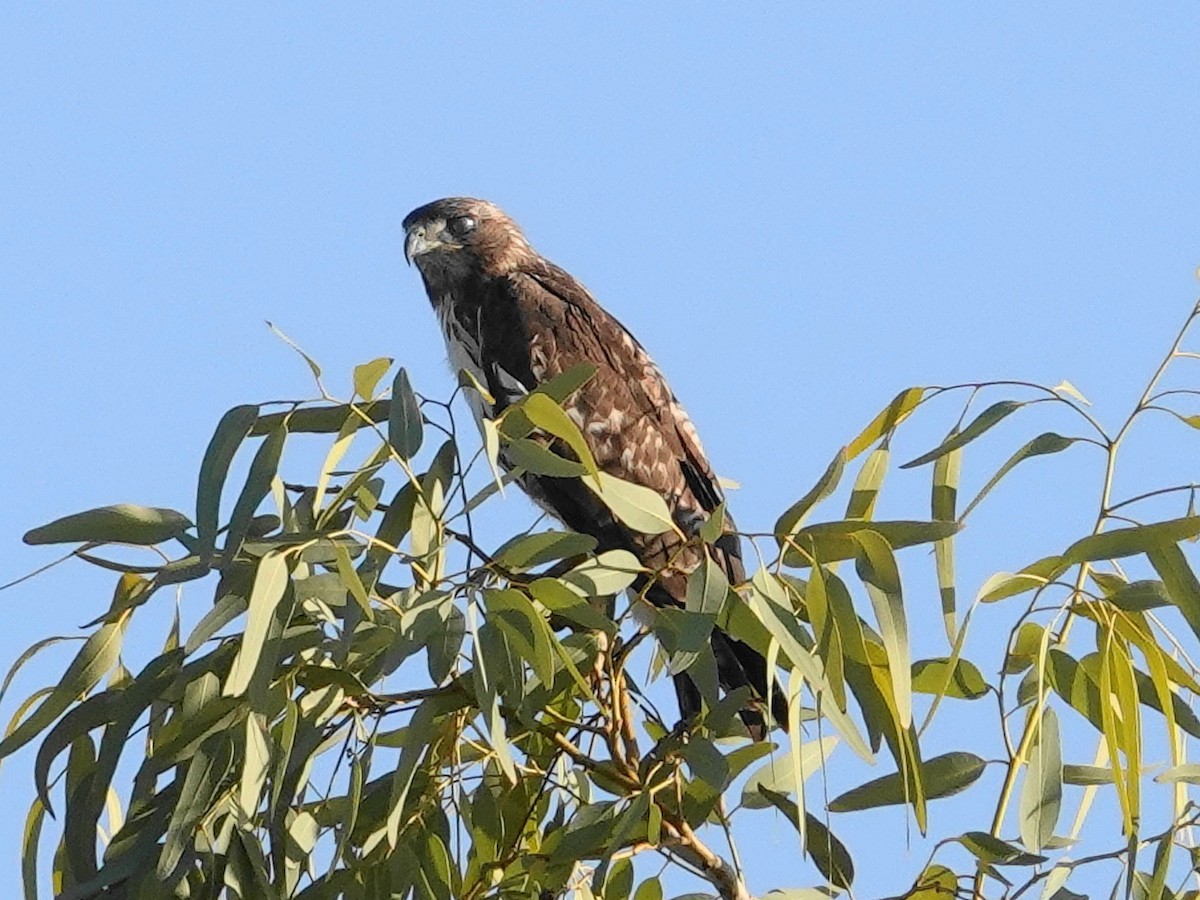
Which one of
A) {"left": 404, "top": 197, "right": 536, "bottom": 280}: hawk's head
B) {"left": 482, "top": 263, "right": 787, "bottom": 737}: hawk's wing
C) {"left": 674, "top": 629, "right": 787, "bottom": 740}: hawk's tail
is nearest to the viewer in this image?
{"left": 674, "top": 629, "right": 787, "bottom": 740}: hawk's tail

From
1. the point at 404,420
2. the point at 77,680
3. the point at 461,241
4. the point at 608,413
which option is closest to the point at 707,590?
the point at 404,420

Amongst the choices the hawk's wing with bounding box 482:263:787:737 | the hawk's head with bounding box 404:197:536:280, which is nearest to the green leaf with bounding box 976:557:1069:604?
the hawk's wing with bounding box 482:263:787:737

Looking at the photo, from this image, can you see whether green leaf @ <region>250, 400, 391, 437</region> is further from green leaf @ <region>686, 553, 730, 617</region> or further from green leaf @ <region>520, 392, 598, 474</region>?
green leaf @ <region>686, 553, 730, 617</region>

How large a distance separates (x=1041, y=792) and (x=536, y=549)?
67 centimetres

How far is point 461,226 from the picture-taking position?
4.77 meters

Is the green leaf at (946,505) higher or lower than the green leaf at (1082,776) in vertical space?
higher

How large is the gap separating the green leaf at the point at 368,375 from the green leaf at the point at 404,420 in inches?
6.2

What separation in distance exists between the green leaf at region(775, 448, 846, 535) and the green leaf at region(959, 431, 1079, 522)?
0.54 feet

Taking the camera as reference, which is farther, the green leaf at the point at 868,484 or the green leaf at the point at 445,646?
the green leaf at the point at 868,484

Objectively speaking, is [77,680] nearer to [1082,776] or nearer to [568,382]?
[568,382]

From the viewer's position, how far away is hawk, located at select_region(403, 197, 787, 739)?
4.02m

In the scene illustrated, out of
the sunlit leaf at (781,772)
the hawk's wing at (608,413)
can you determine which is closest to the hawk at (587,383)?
the hawk's wing at (608,413)

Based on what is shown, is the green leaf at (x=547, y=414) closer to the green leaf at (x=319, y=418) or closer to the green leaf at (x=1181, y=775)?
the green leaf at (x=319, y=418)

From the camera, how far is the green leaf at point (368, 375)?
7.68 ft
